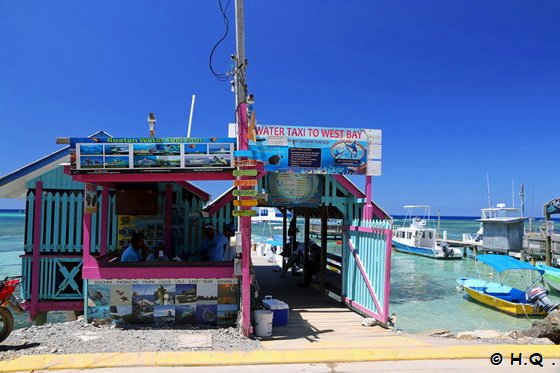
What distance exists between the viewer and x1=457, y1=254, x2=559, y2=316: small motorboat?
53.6 feet

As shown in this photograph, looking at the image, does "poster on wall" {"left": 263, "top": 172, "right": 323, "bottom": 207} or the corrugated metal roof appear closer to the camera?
"poster on wall" {"left": 263, "top": 172, "right": 323, "bottom": 207}

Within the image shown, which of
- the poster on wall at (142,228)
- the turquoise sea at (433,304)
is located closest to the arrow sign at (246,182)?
the poster on wall at (142,228)

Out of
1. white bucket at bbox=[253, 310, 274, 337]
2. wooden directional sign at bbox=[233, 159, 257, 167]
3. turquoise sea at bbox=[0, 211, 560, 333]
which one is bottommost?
turquoise sea at bbox=[0, 211, 560, 333]

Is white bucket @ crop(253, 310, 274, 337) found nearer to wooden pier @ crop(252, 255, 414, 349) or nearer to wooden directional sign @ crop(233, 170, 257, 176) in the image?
wooden pier @ crop(252, 255, 414, 349)

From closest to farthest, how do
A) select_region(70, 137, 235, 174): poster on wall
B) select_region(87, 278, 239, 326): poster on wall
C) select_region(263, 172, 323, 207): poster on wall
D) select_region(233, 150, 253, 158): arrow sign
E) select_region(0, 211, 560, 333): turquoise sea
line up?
select_region(233, 150, 253, 158): arrow sign, select_region(70, 137, 235, 174): poster on wall, select_region(87, 278, 239, 326): poster on wall, select_region(263, 172, 323, 207): poster on wall, select_region(0, 211, 560, 333): turquoise sea

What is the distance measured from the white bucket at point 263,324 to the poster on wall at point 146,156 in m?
2.76

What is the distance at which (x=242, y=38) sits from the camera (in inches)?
288

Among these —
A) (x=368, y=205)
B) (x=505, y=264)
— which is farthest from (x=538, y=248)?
(x=368, y=205)

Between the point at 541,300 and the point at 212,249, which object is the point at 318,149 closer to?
the point at 212,249

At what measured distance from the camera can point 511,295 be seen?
18016 mm

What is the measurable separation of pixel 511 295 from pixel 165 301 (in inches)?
643

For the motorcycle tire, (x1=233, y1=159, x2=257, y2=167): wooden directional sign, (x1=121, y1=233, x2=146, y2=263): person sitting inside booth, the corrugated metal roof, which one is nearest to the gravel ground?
the motorcycle tire

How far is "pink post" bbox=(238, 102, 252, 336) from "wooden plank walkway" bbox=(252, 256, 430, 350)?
1.63 feet

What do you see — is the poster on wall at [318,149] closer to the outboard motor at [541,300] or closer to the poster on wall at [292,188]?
the poster on wall at [292,188]
